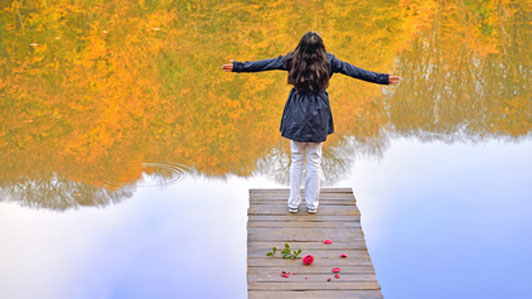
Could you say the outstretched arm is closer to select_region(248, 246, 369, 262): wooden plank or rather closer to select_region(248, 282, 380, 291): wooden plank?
select_region(248, 246, 369, 262): wooden plank

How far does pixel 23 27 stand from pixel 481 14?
1362 centimetres

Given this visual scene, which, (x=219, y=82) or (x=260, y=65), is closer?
(x=260, y=65)

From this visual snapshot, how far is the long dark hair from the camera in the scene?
16.2 feet

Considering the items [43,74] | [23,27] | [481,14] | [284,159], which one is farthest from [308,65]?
[481,14]

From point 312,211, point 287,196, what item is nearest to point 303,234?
point 312,211

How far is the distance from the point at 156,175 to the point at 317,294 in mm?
3972

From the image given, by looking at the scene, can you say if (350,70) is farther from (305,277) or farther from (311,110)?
(305,277)

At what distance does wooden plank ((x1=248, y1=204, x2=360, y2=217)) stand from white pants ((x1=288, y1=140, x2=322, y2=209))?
4.3 inches

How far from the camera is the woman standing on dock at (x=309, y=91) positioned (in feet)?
16.3

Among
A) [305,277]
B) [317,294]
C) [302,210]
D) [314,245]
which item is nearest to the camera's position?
[317,294]

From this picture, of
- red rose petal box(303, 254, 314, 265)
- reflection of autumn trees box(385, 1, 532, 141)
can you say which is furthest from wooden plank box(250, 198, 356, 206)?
reflection of autumn trees box(385, 1, 532, 141)

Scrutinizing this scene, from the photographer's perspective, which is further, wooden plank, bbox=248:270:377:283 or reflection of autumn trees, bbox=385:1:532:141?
reflection of autumn trees, bbox=385:1:532:141

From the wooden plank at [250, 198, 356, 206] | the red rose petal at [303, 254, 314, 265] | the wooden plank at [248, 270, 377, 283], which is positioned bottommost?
the wooden plank at [248, 270, 377, 283]

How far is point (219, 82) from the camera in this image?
11.7m
